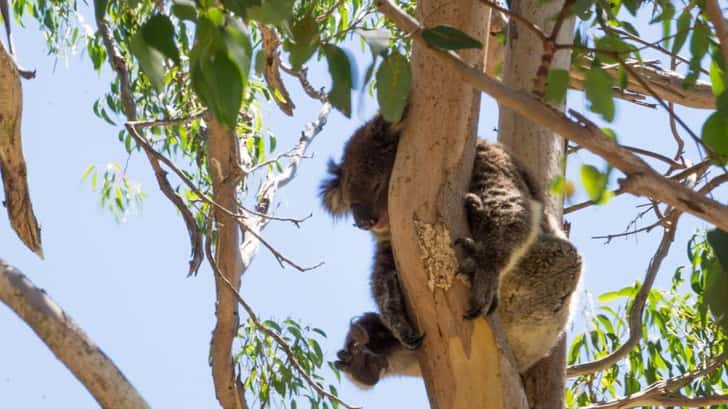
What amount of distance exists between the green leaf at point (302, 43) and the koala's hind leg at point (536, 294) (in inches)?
70.4

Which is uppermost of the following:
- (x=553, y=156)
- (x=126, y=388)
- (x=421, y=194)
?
(x=553, y=156)

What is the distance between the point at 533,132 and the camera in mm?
3463

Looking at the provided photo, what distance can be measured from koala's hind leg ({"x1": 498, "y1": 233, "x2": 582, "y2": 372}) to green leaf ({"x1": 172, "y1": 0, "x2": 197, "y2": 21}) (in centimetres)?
208

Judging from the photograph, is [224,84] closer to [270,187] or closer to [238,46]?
[238,46]

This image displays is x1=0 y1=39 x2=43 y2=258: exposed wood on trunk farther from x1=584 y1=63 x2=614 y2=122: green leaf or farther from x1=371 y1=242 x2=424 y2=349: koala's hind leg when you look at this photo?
x1=584 y1=63 x2=614 y2=122: green leaf

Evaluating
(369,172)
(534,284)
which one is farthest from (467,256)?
(369,172)

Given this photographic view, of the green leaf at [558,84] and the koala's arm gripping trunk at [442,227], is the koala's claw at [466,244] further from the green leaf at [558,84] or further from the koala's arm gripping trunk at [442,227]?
the green leaf at [558,84]

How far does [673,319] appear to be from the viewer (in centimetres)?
514

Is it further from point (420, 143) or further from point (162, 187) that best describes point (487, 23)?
point (162, 187)

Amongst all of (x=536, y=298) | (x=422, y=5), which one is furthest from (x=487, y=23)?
(x=536, y=298)

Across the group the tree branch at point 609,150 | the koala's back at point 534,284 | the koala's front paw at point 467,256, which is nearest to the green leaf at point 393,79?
the tree branch at point 609,150

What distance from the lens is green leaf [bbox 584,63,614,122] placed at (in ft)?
5.31

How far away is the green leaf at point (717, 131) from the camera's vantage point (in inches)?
57.6

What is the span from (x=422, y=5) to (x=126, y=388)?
125cm
